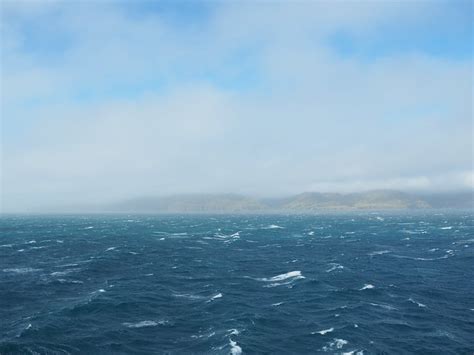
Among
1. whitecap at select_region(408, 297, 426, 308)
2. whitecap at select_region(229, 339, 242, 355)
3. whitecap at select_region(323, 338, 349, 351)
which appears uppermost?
whitecap at select_region(229, 339, 242, 355)

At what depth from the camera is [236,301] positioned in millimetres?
72312

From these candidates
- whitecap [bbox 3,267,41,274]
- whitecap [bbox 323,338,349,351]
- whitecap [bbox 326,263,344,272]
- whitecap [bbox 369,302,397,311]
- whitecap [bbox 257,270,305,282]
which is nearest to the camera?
whitecap [bbox 323,338,349,351]

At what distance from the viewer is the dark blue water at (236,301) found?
5397 centimetres

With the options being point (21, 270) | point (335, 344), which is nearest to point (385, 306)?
point (335, 344)

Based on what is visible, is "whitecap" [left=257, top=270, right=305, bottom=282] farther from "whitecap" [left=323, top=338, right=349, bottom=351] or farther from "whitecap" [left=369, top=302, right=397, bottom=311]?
"whitecap" [left=323, top=338, right=349, bottom=351]

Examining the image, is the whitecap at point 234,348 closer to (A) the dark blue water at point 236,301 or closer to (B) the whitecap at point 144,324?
(A) the dark blue water at point 236,301

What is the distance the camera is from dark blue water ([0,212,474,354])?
177 feet

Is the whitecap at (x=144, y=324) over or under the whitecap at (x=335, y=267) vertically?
over

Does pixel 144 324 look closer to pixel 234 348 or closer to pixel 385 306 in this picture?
pixel 234 348

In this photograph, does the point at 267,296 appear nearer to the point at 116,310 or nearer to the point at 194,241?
the point at 116,310

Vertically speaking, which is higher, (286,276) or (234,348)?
(286,276)

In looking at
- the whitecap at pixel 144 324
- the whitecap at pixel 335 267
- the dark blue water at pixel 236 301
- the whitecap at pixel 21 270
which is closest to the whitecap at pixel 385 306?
the dark blue water at pixel 236 301

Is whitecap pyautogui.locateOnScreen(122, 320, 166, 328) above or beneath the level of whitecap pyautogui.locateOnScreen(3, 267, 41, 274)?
beneath

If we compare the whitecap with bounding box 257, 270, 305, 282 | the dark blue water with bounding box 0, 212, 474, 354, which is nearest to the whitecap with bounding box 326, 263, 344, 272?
the dark blue water with bounding box 0, 212, 474, 354
